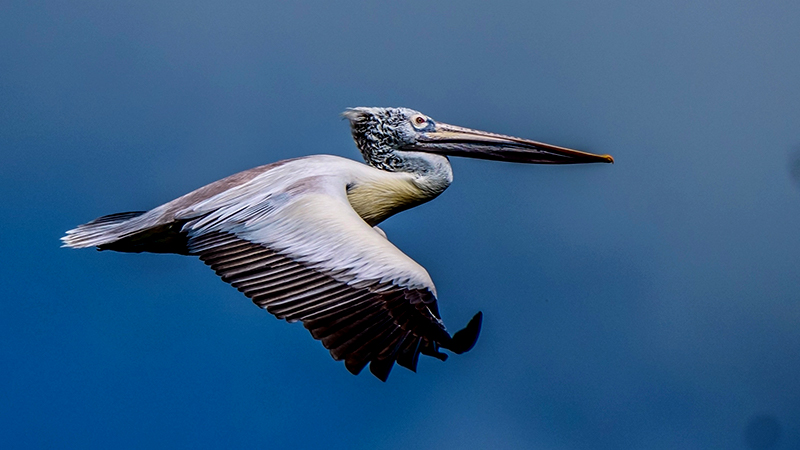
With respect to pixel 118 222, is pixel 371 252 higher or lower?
higher

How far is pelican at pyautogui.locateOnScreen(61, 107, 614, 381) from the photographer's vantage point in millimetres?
2340

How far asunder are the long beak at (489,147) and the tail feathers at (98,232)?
1.22 metres

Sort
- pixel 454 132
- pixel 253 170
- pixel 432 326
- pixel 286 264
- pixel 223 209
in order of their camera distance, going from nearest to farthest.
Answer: pixel 432 326
pixel 286 264
pixel 223 209
pixel 253 170
pixel 454 132

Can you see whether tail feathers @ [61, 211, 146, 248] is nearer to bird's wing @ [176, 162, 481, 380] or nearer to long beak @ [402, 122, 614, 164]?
bird's wing @ [176, 162, 481, 380]

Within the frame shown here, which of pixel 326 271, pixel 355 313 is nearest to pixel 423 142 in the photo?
pixel 326 271

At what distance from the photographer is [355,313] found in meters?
2.37

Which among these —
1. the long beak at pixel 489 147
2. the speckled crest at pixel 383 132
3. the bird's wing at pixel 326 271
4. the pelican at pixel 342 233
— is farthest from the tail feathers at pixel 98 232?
the long beak at pixel 489 147

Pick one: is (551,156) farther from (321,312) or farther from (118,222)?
(118,222)

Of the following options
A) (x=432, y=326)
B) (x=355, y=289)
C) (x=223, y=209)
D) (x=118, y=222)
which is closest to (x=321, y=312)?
(x=355, y=289)

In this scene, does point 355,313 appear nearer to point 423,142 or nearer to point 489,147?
point 423,142

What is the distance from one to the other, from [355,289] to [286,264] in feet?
0.89

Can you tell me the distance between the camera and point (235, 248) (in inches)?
103

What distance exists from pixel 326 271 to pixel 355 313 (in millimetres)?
181

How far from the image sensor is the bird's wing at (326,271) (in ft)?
7.59
